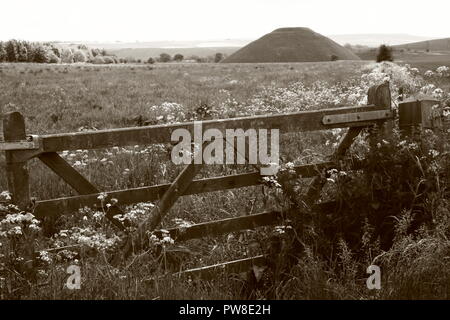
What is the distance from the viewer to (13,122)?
15.1 feet

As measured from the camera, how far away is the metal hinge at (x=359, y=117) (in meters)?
5.85

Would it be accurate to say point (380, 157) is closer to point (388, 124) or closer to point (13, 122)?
point (388, 124)

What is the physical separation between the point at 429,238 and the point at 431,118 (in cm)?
207

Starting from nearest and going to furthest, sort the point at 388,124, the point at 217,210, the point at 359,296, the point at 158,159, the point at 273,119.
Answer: the point at 359,296, the point at 273,119, the point at 388,124, the point at 217,210, the point at 158,159

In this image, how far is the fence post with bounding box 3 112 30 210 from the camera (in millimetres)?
4605

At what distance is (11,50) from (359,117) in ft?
431

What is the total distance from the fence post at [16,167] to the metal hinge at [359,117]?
123 inches

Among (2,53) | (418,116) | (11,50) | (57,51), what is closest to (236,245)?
(418,116)

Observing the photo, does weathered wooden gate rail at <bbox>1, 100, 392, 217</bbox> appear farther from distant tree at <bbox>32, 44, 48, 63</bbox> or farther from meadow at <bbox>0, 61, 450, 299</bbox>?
distant tree at <bbox>32, 44, 48, 63</bbox>

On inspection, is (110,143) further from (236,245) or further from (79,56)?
(79,56)

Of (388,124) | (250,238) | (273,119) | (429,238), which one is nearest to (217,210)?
(250,238)

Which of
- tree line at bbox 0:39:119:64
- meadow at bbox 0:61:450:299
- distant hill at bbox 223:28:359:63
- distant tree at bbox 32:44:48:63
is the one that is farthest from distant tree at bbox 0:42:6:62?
meadow at bbox 0:61:450:299

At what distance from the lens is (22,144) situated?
4598mm

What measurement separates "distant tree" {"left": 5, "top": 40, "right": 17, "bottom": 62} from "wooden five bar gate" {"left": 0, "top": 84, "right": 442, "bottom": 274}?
12702 centimetres
